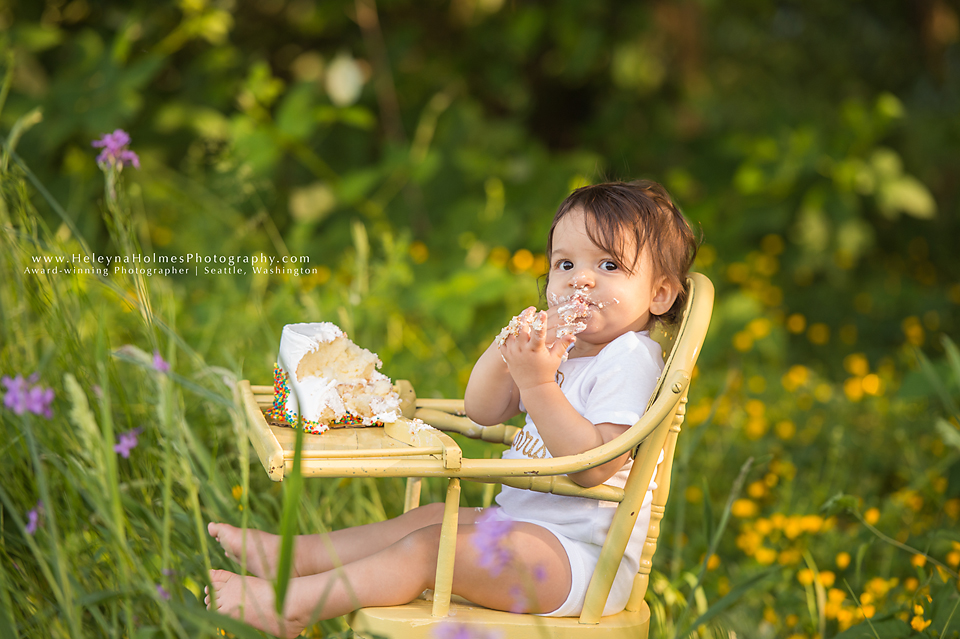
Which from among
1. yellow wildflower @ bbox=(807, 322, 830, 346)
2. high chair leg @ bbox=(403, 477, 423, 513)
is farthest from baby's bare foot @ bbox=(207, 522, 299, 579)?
yellow wildflower @ bbox=(807, 322, 830, 346)

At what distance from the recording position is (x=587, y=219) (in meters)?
1.30

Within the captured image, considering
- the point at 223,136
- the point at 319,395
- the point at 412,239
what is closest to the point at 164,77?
the point at 223,136

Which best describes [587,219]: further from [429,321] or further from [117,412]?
[429,321]

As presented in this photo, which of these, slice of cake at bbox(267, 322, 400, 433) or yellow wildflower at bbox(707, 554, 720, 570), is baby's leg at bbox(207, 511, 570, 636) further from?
yellow wildflower at bbox(707, 554, 720, 570)

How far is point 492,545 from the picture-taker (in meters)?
1.14

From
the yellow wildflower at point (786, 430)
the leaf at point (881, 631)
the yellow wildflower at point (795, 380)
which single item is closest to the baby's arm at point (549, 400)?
the leaf at point (881, 631)

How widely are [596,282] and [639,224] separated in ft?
0.40

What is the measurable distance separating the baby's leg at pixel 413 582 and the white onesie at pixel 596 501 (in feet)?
0.09

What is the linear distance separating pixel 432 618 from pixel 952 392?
77.0 inches

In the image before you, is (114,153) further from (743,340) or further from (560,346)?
(743,340)

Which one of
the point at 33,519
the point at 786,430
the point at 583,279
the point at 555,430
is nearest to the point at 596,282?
the point at 583,279

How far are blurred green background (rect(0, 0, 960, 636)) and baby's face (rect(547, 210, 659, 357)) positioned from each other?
2.12 ft

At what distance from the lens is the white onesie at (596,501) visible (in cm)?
123

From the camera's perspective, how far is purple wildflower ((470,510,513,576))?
1.10 metres
